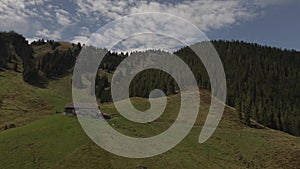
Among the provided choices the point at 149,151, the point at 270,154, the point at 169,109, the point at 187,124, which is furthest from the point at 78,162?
the point at 169,109

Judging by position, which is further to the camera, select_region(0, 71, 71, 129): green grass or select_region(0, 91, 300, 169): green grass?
select_region(0, 71, 71, 129): green grass

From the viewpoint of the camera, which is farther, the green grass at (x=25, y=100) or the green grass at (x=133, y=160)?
the green grass at (x=25, y=100)

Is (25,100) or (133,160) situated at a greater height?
(25,100)

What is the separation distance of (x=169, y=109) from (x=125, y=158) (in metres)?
65.9

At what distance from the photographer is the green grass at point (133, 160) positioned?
5596 cm

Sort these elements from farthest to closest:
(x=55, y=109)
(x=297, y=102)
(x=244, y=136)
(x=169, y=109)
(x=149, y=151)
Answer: (x=297, y=102)
(x=55, y=109)
(x=169, y=109)
(x=244, y=136)
(x=149, y=151)

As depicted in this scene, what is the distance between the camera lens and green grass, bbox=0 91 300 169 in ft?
184

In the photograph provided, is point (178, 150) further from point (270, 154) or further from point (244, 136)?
point (244, 136)

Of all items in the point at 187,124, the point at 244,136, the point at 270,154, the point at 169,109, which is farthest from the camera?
the point at 169,109

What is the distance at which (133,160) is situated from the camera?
58031 mm

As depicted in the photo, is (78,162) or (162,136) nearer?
(78,162)

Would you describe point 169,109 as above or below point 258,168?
above

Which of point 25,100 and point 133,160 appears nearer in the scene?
point 133,160

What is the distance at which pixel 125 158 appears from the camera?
58812 millimetres
